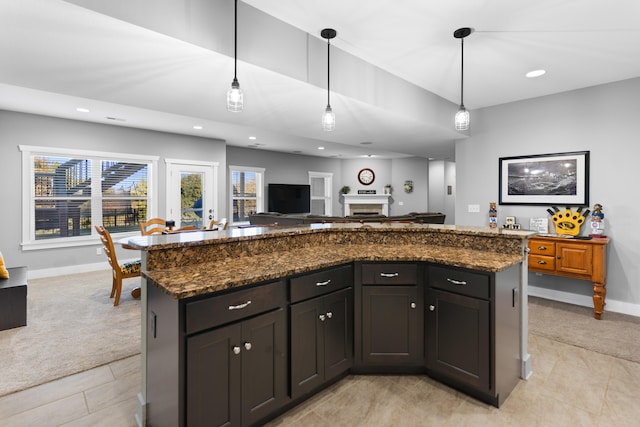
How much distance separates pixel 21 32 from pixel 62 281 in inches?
170

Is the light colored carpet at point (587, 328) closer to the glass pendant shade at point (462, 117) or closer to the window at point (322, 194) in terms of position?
the glass pendant shade at point (462, 117)

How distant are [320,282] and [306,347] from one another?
1.36ft

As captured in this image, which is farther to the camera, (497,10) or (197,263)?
(497,10)

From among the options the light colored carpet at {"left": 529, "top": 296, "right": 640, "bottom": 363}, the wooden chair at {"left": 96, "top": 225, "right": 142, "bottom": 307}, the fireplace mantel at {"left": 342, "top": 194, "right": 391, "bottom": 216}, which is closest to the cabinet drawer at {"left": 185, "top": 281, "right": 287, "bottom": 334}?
the light colored carpet at {"left": 529, "top": 296, "right": 640, "bottom": 363}

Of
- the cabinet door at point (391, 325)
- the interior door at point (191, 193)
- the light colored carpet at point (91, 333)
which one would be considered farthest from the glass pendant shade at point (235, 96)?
the interior door at point (191, 193)

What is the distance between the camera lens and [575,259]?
12.3ft

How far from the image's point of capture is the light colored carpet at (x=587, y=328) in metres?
2.96

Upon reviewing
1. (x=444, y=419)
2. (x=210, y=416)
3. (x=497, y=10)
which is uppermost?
(x=497, y=10)

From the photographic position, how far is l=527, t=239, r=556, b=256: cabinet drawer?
391 centimetres

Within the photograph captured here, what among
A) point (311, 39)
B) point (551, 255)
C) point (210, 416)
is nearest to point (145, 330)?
point (210, 416)

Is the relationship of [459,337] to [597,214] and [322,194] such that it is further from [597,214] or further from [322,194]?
[322,194]

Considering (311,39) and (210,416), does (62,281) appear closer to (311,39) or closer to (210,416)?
(210,416)

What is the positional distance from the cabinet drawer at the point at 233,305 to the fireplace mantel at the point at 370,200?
8759mm

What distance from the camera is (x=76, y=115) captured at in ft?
17.1
